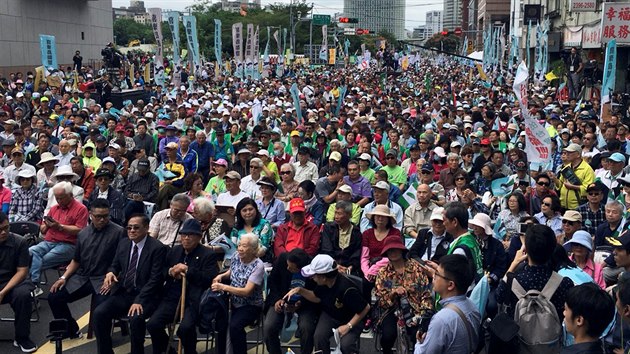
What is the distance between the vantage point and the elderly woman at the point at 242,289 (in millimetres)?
7082

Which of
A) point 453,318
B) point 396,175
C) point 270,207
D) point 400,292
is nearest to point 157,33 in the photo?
point 396,175

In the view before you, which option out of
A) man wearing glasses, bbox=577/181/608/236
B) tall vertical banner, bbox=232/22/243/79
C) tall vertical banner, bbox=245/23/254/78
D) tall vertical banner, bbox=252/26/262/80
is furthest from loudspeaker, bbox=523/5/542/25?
man wearing glasses, bbox=577/181/608/236

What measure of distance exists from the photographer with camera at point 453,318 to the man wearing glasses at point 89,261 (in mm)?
3941

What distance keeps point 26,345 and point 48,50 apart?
20.3 metres

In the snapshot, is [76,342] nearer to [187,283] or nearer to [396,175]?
[187,283]

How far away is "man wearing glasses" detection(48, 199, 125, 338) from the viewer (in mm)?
7859

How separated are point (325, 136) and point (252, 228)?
665 centimetres

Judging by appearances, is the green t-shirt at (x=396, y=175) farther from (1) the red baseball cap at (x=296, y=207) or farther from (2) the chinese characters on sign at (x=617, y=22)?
(2) the chinese characters on sign at (x=617, y=22)

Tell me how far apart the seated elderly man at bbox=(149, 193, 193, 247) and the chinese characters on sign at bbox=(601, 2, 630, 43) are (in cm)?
1849

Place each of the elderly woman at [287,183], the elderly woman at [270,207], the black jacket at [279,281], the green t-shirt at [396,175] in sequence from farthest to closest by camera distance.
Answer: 1. the green t-shirt at [396,175]
2. the elderly woman at [287,183]
3. the elderly woman at [270,207]
4. the black jacket at [279,281]

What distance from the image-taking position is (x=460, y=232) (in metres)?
7.16

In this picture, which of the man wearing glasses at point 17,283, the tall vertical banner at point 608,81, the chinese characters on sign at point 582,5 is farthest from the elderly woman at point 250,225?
the chinese characters on sign at point 582,5

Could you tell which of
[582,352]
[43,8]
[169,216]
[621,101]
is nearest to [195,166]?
[169,216]

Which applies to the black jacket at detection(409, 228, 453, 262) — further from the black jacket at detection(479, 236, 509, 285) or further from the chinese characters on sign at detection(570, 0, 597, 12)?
the chinese characters on sign at detection(570, 0, 597, 12)
